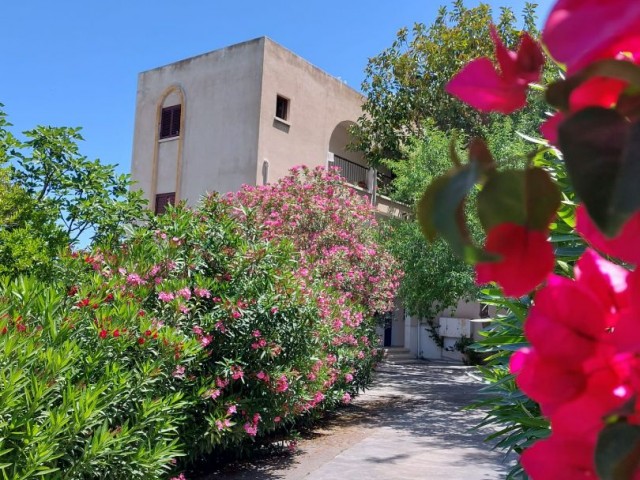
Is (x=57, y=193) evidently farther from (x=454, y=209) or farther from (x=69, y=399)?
(x=454, y=209)

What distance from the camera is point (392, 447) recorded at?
7980 mm

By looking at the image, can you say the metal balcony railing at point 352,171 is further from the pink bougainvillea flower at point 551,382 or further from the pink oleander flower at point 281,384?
the pink bougainvillea flower at point 551,382

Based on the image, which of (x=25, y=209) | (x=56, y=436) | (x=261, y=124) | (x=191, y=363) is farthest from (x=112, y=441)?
(x=261, y=124)

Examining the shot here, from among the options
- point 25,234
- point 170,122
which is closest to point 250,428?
point 25,234

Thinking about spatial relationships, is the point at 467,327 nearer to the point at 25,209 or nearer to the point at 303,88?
the point at 303,88

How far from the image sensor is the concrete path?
6.65 meters

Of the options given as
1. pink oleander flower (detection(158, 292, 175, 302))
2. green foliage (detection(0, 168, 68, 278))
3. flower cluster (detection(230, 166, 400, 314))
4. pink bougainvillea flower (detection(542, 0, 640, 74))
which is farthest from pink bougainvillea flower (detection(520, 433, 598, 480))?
flower cluster (detection(230, 166, 400, 314))

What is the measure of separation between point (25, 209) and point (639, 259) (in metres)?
7.63

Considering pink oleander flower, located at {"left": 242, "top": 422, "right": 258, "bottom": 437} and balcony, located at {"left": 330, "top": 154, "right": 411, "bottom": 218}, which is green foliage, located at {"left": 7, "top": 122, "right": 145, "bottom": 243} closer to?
pink oleander flower, located at {"left": 242, "top": 422, "right": 258, "bottom": 437}

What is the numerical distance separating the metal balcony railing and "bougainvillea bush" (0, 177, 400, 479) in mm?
10161

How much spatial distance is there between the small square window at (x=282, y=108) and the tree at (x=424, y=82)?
7.39 feet

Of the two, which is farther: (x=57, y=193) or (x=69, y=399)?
(x=57, y=193)

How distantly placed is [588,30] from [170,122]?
710 inches

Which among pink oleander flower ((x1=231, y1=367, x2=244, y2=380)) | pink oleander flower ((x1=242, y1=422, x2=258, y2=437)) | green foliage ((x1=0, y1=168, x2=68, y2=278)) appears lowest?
pink oleander flower ((x1=242, y1=422, x2=258, y2=437))
